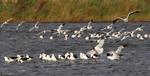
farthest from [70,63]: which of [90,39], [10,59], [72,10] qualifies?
[72,10]

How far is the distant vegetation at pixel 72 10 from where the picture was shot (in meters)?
88.4

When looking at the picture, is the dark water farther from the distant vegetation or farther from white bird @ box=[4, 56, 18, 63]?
the distant vegetation

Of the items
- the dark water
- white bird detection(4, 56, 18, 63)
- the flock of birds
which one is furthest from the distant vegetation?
white bird detection(4, 56, 18, 63)

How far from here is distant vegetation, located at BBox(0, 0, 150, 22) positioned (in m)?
88.4

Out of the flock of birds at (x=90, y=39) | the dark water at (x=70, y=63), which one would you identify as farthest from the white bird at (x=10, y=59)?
the dark water at (x=70, y=63)

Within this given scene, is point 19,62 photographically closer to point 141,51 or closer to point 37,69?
point 37,69

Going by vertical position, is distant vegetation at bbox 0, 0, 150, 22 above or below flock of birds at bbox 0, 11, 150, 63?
above

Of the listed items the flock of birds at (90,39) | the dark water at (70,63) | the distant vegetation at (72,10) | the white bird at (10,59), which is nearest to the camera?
the dark water at (70,63)

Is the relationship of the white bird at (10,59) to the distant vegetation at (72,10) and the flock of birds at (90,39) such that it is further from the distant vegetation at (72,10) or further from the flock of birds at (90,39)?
the distant vegetation at (72,10)

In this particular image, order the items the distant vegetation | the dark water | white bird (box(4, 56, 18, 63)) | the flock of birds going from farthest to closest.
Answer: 1. the distant vegetation
2. the flock of birds
3. white bird (box(4, 56, 18, 63))
4. the dark water

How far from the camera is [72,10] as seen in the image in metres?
90.1

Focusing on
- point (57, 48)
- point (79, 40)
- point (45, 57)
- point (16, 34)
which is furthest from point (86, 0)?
point (45, 57)

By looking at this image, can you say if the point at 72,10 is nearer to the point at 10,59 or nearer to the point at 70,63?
the point at 10,59

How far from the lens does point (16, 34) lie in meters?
69.0
